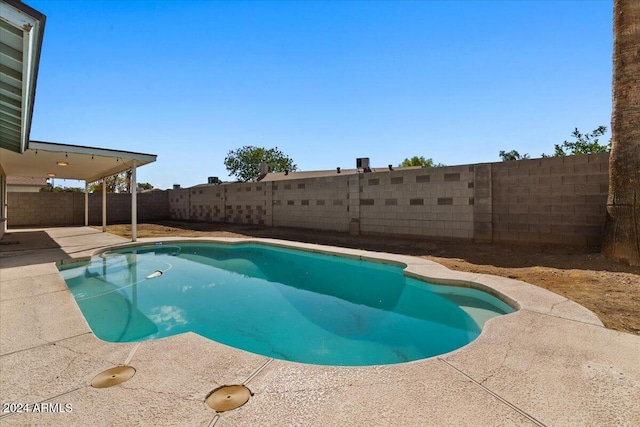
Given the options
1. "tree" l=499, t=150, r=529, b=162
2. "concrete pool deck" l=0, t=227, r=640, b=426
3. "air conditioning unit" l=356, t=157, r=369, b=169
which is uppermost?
"tree" l=499, t=150, r=529, b=162

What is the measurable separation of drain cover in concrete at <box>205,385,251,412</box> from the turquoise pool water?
1213 millimetres

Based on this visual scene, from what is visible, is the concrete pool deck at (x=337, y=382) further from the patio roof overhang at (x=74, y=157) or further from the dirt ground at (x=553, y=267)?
the patio roof overhang at (x=74, y=157)

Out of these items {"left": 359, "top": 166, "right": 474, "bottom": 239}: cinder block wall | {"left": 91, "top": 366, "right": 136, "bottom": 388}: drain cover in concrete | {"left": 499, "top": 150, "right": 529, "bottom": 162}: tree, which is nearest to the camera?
{"left": 91, "top": 366, "right": 136, "bottom": 388}: drain cover in concrete

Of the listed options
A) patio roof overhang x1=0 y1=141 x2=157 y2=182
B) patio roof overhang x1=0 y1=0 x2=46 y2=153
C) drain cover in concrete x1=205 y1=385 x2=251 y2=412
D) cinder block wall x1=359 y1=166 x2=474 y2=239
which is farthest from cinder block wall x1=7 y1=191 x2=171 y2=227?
drain cover in concrete x1=205 y1=385 x2=251 y2=412

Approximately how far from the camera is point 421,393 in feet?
6.30

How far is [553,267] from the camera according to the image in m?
5.72

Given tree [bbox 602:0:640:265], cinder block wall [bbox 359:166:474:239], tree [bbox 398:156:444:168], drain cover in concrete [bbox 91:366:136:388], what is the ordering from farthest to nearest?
tree [bbox 398:156:444:168], cinder block wall [bbox 359:166:474:239], tree [bbox 602:0:640:265], drain cover in concrete [bbox 91:366:136:388]

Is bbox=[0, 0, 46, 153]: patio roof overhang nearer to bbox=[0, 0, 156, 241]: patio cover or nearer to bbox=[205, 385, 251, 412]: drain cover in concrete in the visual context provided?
bbox=[0, 0, 156, 241]: patio cover

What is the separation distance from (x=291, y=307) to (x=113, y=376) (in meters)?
2.83

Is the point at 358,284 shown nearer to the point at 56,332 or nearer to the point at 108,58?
the point at 56,332

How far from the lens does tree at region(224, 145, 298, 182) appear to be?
126ft

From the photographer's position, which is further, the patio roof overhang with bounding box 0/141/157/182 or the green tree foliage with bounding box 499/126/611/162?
the green tree foliage with bounding box 499/126/611/162

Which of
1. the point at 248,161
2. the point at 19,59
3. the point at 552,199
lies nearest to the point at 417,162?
the point at 248,161

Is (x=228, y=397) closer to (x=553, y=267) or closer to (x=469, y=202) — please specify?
(x=553, y=267)
